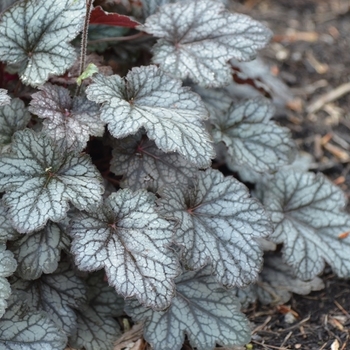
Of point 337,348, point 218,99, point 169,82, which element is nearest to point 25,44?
point 169,82

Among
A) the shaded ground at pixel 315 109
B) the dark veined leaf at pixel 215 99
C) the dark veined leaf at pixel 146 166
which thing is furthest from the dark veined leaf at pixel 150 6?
the shaded ground at pixel 315 109

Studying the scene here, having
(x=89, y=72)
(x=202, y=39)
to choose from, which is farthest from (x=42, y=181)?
(x=202, y=39)

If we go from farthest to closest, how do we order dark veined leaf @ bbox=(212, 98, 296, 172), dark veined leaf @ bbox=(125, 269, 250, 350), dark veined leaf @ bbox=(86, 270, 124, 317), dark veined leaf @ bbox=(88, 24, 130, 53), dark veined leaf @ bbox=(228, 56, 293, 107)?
dark veined leaf @ bbox=(228, 56, 293, 107) < dark veined leaf @ bbox=(88, 24, 130, 53) < dark veined leaf @ bbox=(212, 98, 296, 172) < dark veined leaf @ bbox=(86, 270, 124, 317) < dark veined leaf @ bbox=(125, 269, 250, 350)

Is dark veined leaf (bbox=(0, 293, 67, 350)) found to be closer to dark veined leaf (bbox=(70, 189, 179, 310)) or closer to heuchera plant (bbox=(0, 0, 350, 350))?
heuchera plant (bbox=(0, 0, 350, 350))

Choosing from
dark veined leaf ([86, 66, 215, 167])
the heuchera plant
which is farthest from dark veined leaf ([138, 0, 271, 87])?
dark veined leaf ([86, 66, 215, 167])

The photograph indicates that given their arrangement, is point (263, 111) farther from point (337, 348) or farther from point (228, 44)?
point (337, 348)

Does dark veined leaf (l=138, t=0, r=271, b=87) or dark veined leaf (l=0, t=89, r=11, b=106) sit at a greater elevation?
dark veined leaf (l=0, t=89, r=11, b=106)

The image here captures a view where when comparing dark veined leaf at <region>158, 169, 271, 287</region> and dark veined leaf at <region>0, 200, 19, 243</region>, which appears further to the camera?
dark veined leaf at <region>158, 169, 271, 287</region>
